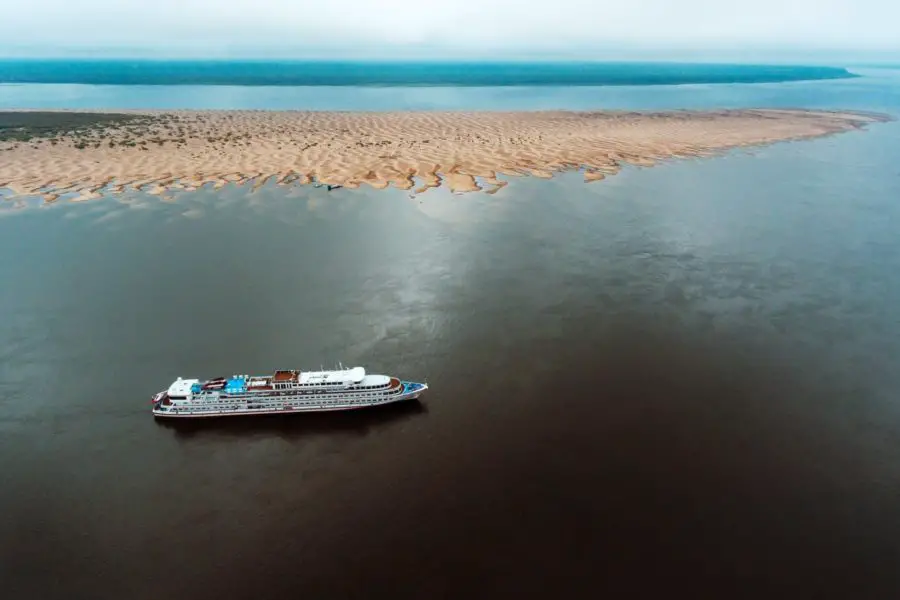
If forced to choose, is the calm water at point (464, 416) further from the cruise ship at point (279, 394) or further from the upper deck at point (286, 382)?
the upper deck at point (286, 382)

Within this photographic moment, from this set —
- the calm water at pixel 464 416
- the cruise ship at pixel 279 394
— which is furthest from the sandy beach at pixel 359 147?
the cruise ship at pixel 279 394

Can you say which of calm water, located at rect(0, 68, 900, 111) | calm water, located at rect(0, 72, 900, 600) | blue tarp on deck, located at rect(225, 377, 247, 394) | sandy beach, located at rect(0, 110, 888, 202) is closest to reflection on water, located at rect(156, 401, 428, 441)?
calm water, located at rect(0, 72, 900, 600)

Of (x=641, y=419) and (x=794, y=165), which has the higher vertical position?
(x=794, y=165)

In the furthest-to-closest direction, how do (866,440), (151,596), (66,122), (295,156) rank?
(66,122)
(295,156)
(866,440)
(151,596)

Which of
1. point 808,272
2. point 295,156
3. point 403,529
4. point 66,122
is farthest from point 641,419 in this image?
point 66,122

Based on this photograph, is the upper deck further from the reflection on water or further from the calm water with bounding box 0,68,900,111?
the calm water with bounding box 0,68,900,111

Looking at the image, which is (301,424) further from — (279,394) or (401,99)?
(401,99)

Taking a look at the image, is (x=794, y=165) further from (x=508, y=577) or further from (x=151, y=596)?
(x=151, y=596)
